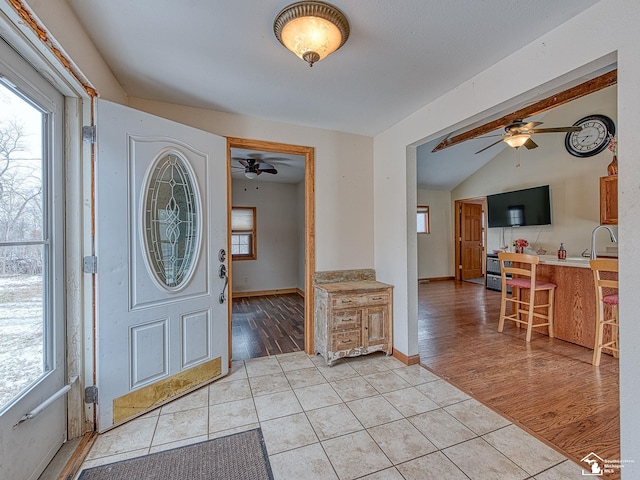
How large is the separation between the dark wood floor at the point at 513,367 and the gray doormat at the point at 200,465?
1358mm

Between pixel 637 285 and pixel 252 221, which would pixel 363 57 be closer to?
pixel 637 285

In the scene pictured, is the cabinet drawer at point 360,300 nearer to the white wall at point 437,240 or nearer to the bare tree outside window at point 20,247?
the bare tree outside window at point 20,247

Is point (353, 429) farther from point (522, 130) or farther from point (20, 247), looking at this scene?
point (522, 130)

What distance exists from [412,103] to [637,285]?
199 cm

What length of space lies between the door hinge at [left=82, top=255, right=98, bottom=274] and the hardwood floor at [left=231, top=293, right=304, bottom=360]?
66.8 inches

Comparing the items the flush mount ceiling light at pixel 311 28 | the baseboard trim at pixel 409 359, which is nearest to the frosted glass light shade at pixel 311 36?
the flush mount ceiling light at pixel 311 28

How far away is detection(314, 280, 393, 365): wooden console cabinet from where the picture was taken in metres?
2.77

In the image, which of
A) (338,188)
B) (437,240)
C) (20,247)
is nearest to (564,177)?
(437,240)

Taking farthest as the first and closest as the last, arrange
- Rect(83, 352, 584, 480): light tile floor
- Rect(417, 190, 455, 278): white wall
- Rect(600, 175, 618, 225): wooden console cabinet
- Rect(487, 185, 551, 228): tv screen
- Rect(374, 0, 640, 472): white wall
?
Rect(417, 190, 455, 278): white wall → Rect(487, 185, 551, 228): tv screen → Rect(600, 175, 618, 225): wooden console cabinet → Rect(83, 352, 584, 480): light tile floor → Rect(374, 0, 640, 472): white wall

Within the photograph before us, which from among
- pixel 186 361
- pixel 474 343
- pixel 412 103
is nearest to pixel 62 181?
pixel 186 361

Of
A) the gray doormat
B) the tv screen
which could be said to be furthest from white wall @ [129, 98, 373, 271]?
the tv screen

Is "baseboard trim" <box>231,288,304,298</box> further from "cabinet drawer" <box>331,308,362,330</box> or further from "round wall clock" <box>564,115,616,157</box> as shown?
"round wall clock" <box>564,115,616,157</box>

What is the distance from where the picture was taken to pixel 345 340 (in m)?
2.81

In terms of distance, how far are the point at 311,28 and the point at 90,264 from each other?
1.90 meters
